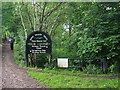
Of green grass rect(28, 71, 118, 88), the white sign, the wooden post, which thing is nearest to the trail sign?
the white sign

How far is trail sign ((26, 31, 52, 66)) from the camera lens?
13.0 m

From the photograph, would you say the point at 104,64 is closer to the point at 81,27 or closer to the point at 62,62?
the point at 62,62

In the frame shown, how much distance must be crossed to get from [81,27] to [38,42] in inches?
97.2

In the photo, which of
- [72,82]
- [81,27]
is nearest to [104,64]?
[81,27]

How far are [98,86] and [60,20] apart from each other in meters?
7.33

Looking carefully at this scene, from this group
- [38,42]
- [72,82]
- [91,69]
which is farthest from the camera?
[38,42]

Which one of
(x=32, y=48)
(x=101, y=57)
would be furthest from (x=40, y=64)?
(x=101, y=57)

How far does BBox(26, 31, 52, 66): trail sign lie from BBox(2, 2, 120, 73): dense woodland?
3.08 ft

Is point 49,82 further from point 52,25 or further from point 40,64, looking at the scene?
point 52,25

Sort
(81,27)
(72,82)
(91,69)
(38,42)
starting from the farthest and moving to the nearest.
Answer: (81,27)
(38,42)
(91,69)
(72,82)

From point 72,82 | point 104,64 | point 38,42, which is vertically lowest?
point 72,82

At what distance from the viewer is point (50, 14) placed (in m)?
14.6

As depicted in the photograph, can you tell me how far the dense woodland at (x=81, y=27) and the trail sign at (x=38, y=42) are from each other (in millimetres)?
939

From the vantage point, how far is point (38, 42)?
42.6 ft
